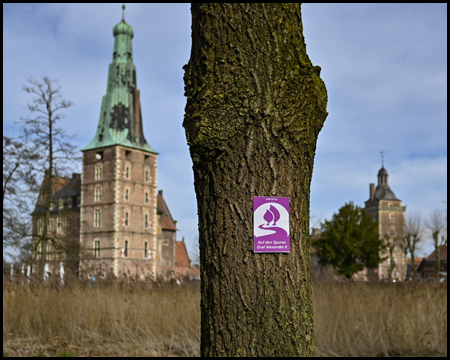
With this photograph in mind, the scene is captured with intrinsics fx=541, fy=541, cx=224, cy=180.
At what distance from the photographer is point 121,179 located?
58750mm

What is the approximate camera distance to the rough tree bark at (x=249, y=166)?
2.31 m

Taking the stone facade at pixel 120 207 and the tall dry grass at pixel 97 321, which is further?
the stone facade at pixel 120 207

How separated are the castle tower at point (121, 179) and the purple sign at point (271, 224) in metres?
55.5

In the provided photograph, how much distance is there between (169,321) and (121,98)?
180 ft

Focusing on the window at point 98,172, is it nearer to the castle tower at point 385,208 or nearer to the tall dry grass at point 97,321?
the castle tower at point 385,208

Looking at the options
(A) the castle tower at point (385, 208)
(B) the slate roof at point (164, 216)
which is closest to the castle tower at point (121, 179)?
(B) the slate roof at point (164, 216)

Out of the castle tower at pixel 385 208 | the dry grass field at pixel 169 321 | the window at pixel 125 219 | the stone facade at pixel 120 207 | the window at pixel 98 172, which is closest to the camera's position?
the dry grass field at pixel 169 321

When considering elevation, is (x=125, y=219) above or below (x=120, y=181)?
below

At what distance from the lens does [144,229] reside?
59.8 metres

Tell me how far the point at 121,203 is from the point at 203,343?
56.4 metres

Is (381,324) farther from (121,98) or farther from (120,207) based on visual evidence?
(121,98)

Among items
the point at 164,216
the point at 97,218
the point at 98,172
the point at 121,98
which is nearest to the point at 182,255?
the point at 164,216

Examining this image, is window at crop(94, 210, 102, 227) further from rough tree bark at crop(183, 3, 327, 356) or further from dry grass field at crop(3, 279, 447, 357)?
rough tree bark at crop(183, 3, 327, 356)

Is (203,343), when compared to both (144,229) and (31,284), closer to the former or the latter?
(31,284)
